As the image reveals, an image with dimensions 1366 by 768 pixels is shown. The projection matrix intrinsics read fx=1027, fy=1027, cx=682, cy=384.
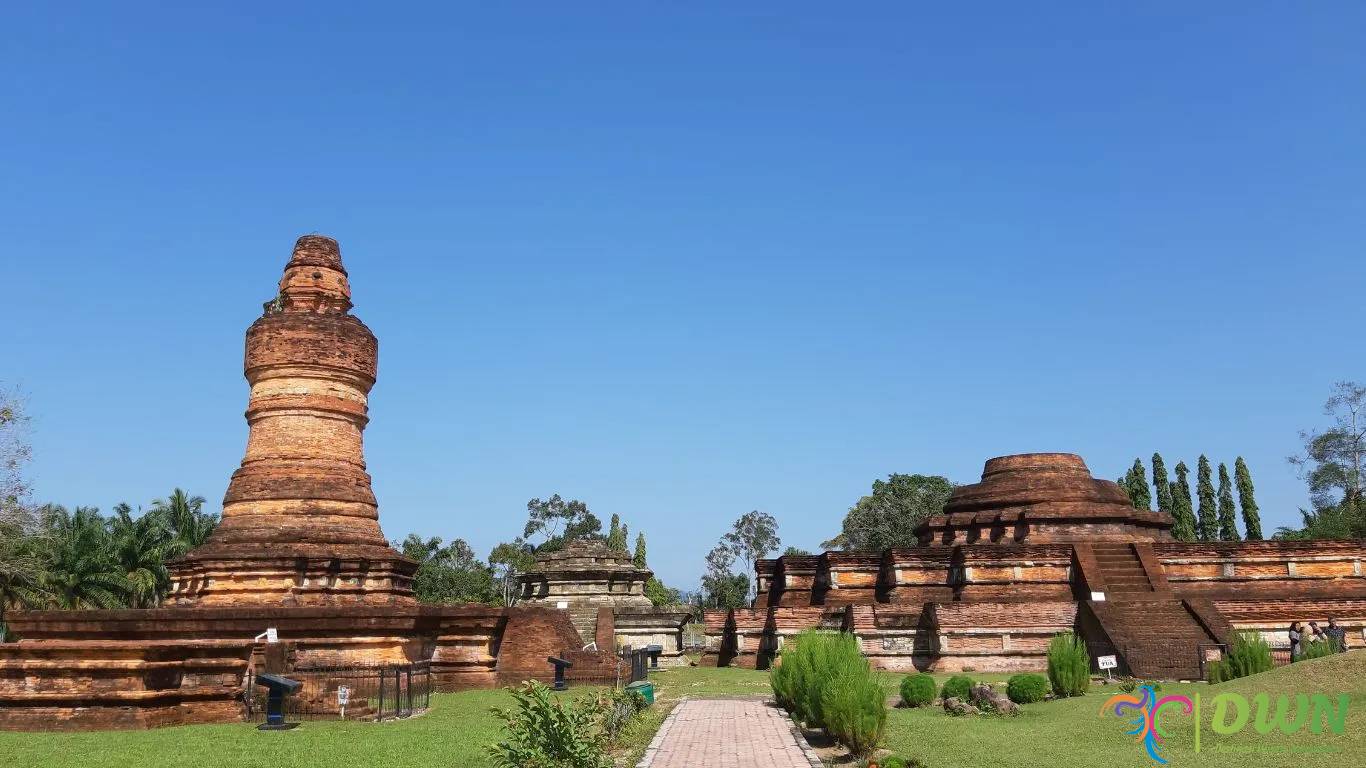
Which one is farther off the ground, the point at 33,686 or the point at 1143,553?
the point at 1143,553

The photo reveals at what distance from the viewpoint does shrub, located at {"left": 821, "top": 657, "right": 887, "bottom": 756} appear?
1116 cm

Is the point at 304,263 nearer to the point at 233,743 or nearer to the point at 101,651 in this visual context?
the point at 101,651

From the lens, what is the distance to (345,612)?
16406mm

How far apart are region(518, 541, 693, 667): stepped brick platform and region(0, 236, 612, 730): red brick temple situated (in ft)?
26.8

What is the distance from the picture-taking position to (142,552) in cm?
3578

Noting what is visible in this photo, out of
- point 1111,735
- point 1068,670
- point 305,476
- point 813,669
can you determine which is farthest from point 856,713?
point 305,476

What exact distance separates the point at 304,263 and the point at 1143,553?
20145 mm

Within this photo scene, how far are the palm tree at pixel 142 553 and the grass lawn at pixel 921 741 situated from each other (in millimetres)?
24278

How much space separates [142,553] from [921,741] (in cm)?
3203

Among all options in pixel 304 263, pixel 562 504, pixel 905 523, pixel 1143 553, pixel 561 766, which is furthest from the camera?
pixel 562 504

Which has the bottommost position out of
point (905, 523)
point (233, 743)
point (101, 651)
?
point (233, 743)

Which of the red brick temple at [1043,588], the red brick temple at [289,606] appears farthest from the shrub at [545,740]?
the red brick temple at [1043,588]

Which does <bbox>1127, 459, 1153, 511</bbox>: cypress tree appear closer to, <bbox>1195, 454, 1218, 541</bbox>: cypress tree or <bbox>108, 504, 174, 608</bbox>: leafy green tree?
<bbox>1195, 454, 1218, 541</bbox>: cypress tree

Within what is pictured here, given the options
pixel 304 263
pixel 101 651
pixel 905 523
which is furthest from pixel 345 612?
pixel 905 523
